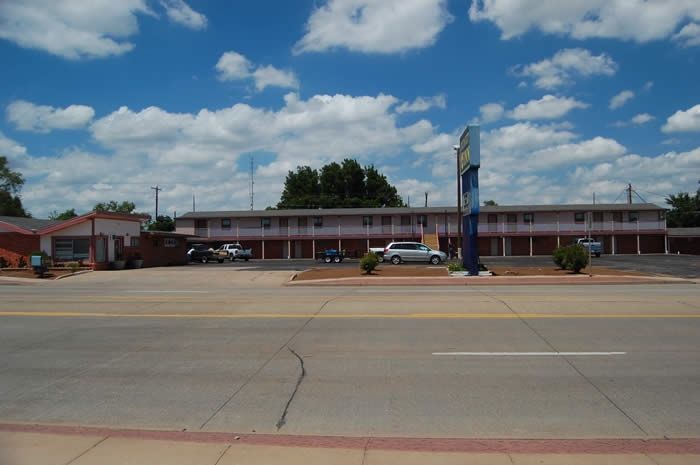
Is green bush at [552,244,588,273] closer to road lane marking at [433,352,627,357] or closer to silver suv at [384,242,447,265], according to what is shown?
silver suv at [384,242,447,265]

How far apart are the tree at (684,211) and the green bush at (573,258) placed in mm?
70236

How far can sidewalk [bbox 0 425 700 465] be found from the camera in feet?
15.8

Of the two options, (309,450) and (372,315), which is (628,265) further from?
(309,450)

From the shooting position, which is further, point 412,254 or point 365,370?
point 412,254

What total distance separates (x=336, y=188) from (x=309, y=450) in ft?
290

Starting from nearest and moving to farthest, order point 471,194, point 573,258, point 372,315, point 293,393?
point 293,393 < point 372,315 < point 471,194 < point 573,258

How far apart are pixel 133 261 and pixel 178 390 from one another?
3836cm

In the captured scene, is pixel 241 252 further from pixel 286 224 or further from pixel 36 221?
pixel 36 221

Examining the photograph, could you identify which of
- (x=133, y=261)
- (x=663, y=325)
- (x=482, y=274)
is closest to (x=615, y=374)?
(x=663, y=325)

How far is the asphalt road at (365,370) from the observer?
6.07 m

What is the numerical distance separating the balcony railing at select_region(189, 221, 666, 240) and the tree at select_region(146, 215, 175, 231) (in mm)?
26542

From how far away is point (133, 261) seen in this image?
43.0 m

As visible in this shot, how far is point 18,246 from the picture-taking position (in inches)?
1566

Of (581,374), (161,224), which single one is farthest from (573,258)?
(161,224)
